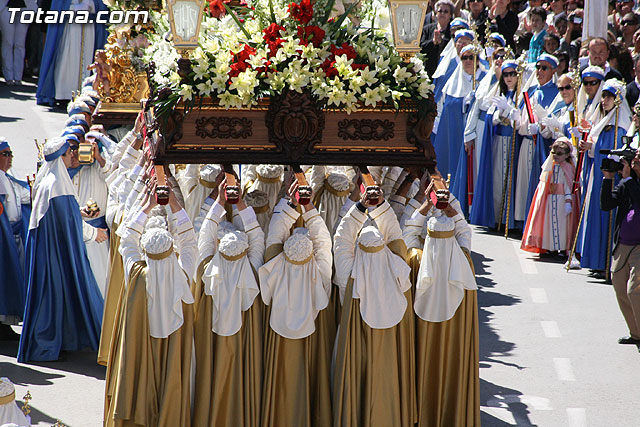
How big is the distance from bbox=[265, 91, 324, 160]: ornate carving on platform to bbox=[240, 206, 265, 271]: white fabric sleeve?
1.51 feet

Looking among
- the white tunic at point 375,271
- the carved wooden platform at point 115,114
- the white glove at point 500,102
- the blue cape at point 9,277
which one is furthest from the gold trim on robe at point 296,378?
the white glove at point 500,102

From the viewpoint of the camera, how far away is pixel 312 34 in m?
6.02

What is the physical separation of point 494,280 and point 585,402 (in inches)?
127

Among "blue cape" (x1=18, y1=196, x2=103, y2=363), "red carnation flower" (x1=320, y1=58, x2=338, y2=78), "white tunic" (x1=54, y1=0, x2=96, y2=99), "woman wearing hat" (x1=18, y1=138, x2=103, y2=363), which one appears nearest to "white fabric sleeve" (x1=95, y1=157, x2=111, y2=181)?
"woman wearing hat" (x1=18, y1=138, x2=103, y2=363)

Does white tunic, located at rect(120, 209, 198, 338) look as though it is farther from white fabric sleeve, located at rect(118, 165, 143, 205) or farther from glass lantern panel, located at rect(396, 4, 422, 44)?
glass lantern panel, located at rect(396, 4, 422, 44)

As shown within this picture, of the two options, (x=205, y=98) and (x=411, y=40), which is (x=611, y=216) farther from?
(x=205, y=98)

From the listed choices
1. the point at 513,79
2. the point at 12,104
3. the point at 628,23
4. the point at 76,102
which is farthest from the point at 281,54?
the point at 12,104

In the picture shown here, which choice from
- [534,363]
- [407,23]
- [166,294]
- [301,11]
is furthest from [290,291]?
[534,363]

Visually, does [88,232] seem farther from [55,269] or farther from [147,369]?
[147,369]

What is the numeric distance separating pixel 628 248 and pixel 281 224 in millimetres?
3721

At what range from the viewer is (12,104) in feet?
54.4

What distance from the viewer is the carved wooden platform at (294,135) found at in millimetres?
6004

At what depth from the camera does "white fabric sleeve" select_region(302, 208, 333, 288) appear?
237 inches

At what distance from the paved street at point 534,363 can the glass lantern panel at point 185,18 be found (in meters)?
2.75
